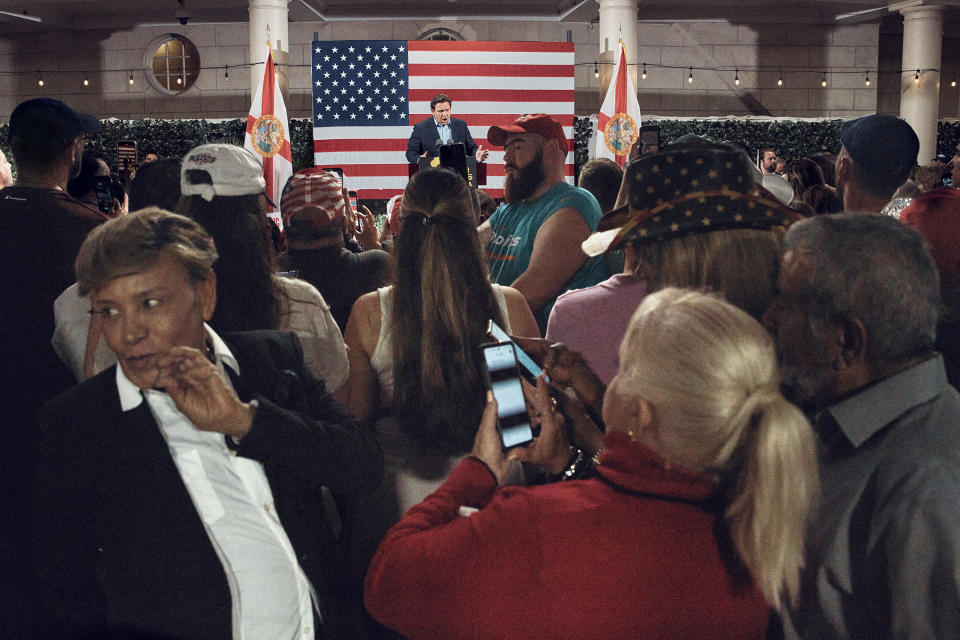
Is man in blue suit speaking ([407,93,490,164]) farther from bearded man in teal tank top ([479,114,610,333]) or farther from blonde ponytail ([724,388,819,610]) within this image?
blonde ponytail ([724,388,819,610])

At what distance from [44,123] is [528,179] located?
159 cm

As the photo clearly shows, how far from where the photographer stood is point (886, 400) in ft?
4.50

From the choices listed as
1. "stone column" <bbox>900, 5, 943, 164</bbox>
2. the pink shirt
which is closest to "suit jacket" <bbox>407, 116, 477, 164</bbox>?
the pink shirt

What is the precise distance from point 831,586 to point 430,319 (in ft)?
3.38

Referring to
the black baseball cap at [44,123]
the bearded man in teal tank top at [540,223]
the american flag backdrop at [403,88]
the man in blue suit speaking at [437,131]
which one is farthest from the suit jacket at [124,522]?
the american flag backdrop at [403,88]

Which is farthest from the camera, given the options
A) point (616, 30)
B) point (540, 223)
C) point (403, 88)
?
point (616, 30)

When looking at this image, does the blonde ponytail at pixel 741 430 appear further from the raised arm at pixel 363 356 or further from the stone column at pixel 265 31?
the stone column at pixel 265 31

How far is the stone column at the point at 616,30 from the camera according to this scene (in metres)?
15.6

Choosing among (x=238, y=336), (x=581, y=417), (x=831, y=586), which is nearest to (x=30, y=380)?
(x=238, y=336)

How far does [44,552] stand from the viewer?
54.4 inches

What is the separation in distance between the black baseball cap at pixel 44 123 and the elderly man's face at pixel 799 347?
2080mm

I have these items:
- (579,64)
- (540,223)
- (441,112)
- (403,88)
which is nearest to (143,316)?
(540,223)

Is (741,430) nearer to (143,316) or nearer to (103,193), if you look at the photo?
(143,316)

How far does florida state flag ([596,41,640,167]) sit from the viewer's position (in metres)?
9.78
